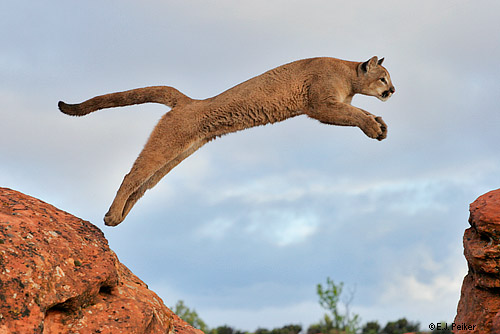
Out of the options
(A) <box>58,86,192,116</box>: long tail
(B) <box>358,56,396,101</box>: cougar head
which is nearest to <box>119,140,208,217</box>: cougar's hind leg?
(A) <box>58,86,192,116</box>: long tail

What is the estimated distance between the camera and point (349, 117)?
7.33m

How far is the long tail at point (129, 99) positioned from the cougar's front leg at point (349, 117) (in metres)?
1.99

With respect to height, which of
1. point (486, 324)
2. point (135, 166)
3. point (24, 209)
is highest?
point (135, 166)

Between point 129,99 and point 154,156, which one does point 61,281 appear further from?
point 129,99

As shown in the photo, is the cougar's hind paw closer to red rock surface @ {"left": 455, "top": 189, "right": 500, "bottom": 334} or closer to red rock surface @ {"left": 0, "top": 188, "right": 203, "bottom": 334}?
red rock surface @ {"left": 455, "top": 189, "right": 500, "bottom": 334}

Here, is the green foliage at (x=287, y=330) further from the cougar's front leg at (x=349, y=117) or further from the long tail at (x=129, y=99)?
the long tail at (x=129, y=99)

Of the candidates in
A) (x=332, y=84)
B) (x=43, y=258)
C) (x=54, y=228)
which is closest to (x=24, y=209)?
(x=54, y=228)

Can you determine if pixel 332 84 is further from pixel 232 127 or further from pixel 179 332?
pixel 179 332

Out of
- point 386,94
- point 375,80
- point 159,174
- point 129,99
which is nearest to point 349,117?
point 375,80

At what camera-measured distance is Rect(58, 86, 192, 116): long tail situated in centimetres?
796

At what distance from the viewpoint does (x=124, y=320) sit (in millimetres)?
4879

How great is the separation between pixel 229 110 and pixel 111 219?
2268mm

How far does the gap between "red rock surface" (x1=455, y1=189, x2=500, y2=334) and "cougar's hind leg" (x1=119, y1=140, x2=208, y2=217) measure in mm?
3921

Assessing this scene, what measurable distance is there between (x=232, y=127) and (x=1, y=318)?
4.38 metres
